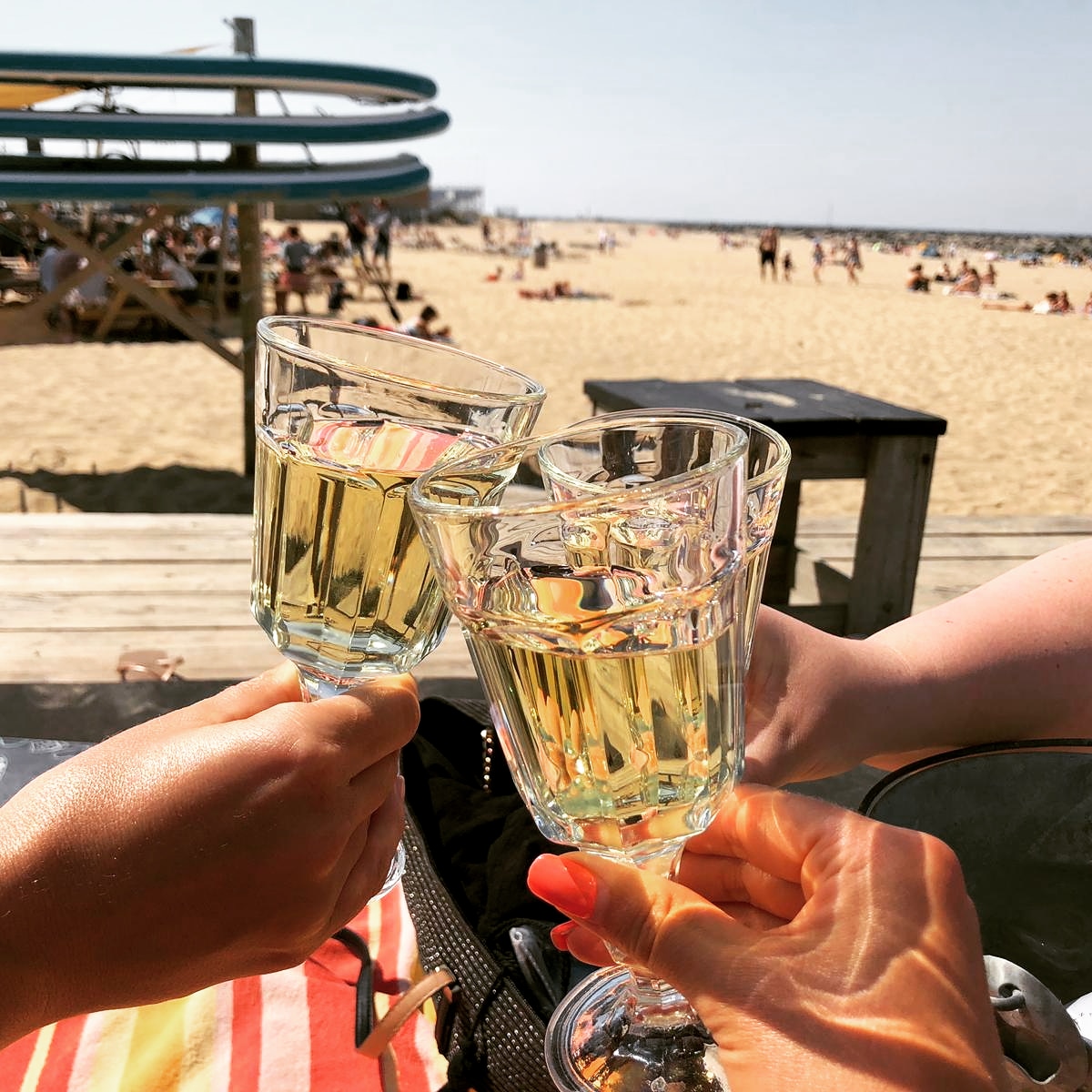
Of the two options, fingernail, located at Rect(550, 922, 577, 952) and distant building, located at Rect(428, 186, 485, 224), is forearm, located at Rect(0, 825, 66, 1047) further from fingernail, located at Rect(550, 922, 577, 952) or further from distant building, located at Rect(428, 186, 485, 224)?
distant building, located at Rect(428, 186, 485, 224)

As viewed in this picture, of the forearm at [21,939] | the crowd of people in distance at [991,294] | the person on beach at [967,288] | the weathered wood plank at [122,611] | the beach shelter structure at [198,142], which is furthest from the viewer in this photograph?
the person on beach at [967,288]

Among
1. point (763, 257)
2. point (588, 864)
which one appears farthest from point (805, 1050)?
point (763, 257)

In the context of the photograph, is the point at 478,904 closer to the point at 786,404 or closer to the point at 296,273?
the point at 786,404

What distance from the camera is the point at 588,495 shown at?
76cm

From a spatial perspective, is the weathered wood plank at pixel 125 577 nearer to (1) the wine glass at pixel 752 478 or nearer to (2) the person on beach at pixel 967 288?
(1) the wine glass at pixel 752 478

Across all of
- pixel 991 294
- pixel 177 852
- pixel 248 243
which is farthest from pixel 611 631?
pixel 991 294

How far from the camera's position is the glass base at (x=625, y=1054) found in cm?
87

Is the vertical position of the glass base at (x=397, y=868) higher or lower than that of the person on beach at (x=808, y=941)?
lower

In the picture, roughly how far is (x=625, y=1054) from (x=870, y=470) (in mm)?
3005

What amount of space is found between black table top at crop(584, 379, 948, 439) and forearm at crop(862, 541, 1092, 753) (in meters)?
1.86

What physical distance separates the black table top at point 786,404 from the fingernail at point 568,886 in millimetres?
2436

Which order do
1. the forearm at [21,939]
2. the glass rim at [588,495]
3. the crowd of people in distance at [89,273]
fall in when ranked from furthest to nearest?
the crowd of people in distance at [89,273] → the forearm at [21,939] → the glass rim at [588,495]

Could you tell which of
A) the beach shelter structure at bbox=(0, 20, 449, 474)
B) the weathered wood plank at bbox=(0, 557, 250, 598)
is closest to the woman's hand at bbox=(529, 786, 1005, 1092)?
the weathered wood plank at bbox=(0, 557, 250, 598)

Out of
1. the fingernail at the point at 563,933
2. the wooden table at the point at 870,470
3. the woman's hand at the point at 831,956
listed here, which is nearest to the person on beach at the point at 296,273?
the wooden table at the point at 870,470
